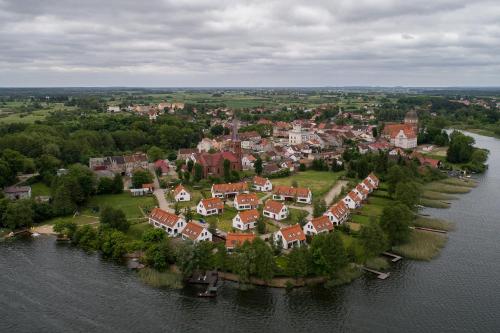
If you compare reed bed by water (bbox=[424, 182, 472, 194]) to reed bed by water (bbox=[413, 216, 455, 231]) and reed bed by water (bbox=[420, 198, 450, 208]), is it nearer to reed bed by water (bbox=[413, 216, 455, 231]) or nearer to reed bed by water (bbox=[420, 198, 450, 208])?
reed bed by water (bbox=[420, 198, 450, 208])

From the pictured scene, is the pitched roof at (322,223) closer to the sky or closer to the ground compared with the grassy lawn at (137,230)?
closer to the sky

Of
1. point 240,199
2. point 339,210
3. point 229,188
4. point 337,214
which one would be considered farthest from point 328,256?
point 229,188

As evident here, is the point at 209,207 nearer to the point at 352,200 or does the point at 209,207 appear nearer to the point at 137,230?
the point at 137,230

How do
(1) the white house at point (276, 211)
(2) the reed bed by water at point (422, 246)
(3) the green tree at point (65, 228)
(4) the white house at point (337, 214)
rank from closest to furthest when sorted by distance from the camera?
(2) the reed bed by water at point (422, 246) → (3) the green tree at point (65, 228) → (4) the white house at point (337, 214) → (1) the white house at point (276, 211)

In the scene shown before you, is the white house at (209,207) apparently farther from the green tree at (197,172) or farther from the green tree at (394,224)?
the green tree at (394,224)

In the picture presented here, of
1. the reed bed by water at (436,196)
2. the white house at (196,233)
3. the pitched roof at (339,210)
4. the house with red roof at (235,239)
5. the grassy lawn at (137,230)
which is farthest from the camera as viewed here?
the reed bed by water at (436,196)

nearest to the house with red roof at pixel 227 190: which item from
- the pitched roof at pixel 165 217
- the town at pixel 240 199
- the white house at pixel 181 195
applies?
the town at pixel 240 199

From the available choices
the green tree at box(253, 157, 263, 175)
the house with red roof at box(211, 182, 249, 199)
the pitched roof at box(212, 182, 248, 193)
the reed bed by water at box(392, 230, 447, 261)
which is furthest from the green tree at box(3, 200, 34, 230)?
the reed bed by water at box(392, 230, 447, 261)
